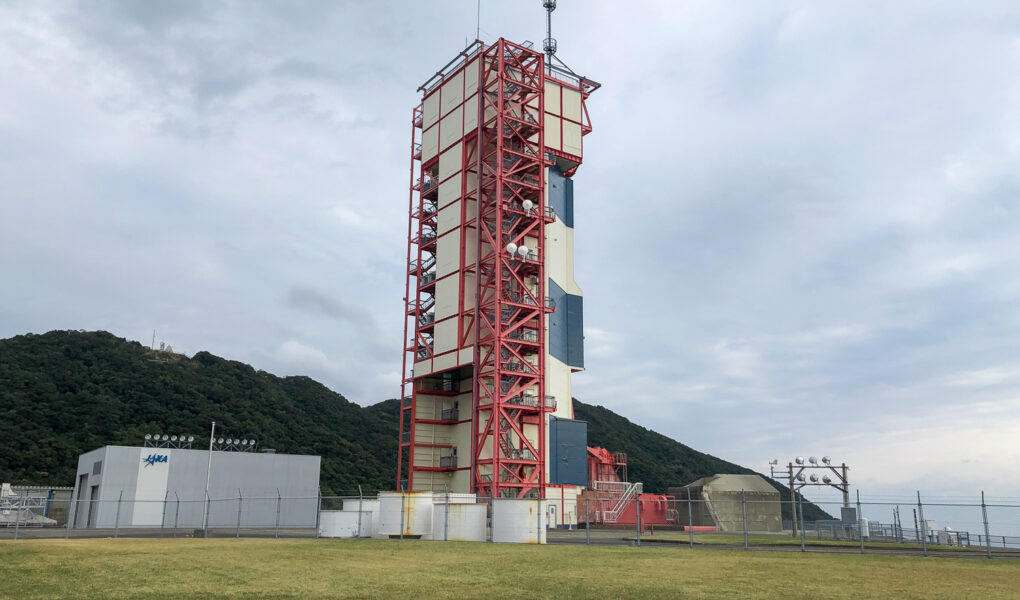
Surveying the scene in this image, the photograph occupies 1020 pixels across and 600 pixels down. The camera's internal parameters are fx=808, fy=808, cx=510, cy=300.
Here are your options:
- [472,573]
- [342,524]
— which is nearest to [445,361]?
[342,524]

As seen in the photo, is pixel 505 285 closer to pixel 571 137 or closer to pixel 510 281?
pixel 510 281

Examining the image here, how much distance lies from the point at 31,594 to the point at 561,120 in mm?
59559

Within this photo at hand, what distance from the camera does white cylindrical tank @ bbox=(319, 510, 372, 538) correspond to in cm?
4200

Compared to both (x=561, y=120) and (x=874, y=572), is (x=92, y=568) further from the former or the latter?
(x=561, y=120)

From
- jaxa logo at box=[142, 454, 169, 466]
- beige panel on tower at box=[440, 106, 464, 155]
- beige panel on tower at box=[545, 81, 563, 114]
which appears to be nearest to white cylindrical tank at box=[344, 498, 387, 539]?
jaxa logo at box=[142, 454, 169, 466]

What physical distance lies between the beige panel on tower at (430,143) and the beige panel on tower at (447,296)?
971 centimetres

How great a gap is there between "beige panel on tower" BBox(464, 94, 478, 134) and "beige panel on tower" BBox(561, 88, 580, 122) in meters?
9.39

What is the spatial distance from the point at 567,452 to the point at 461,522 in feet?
92.7

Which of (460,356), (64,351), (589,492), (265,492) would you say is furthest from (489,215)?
(64,351)

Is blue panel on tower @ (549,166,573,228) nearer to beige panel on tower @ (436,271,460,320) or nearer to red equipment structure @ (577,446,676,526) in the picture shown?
beige panel on tower @ (436,271,460,320)

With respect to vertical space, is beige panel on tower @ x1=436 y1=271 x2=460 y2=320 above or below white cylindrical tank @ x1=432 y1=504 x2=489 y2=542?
above

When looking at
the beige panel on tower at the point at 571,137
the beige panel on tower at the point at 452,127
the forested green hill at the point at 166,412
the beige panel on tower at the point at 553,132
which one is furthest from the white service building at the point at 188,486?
the beige panel on tower at the point at 571,137

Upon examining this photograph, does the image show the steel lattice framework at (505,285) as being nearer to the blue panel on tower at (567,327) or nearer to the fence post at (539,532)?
the blue panel on tower at (567,327)

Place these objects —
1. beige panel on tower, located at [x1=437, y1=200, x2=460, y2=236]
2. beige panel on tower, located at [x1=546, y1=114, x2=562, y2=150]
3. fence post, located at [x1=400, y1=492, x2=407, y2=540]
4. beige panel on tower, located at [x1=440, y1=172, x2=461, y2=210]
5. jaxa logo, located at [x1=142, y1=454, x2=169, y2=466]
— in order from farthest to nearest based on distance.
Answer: beige panel on tower, located at [x1=546, y1=114, x2=562, y2=150] → jaxa logo, located at [x1=142, y1=454, x2=169, y2=466] → beige panel on tower, located at [x1=440, y1=172, x2=461, y2=210] → beige panel on tower, located at [x1=437, y1=200, x2=460, y2=236] → fence post, located at [x1=400, y1=492, x2=407, y2=540]
